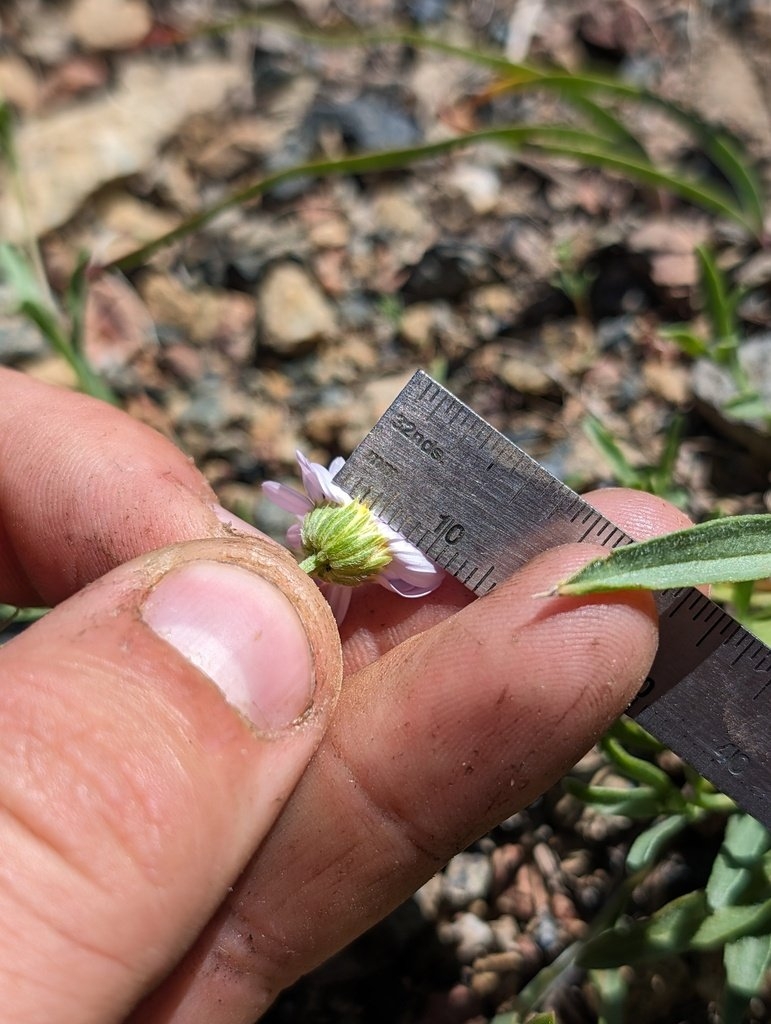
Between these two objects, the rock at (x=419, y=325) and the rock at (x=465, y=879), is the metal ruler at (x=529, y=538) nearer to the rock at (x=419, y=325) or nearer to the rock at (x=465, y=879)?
the rock at (x=465, y=879)

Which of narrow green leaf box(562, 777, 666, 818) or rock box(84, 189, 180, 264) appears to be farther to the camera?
rock box(84, 189, 180, 264)

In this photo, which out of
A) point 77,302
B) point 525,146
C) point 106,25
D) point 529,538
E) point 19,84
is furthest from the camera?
point 106,25

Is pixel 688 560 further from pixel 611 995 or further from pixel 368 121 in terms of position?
pixel 368 121

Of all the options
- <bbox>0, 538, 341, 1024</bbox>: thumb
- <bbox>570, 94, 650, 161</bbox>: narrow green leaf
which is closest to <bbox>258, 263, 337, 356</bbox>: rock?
<bbox>570, 94, 650, 161</bbox>: narrow green leaf

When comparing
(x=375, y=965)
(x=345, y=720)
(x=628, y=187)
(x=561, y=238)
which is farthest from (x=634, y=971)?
(x=628, y=187)

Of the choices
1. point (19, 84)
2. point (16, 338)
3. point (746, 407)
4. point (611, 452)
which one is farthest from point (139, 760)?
point (19, 84)

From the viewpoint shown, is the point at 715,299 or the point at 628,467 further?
the point at 715,299

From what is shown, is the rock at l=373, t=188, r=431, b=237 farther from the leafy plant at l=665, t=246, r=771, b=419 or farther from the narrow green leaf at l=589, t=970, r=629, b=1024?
the narrow green leaf at l=589, t=970, r=629, b=1024
